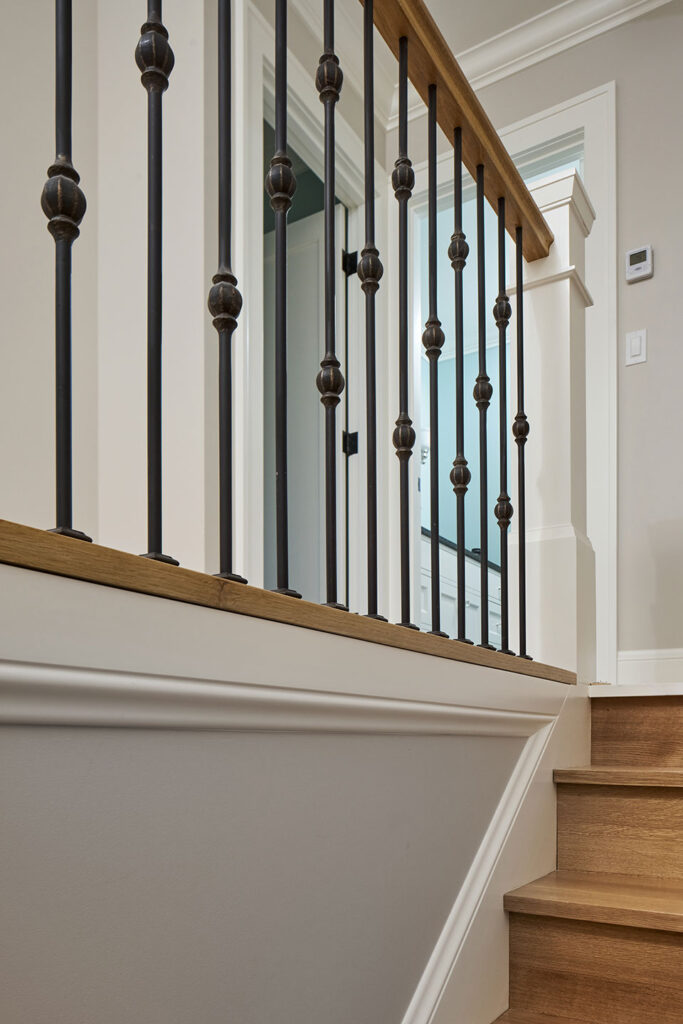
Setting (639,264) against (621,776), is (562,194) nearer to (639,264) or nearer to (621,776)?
(621,776)

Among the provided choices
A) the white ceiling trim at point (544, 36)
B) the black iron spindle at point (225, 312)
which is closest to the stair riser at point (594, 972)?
the black iron spindle at point (225, 312)

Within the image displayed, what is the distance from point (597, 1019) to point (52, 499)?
1.73m

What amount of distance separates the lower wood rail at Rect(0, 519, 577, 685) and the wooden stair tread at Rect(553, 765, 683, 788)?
1.73 ft

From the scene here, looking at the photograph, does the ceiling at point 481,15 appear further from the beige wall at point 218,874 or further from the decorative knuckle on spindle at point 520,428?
the beige wall at point 218,874

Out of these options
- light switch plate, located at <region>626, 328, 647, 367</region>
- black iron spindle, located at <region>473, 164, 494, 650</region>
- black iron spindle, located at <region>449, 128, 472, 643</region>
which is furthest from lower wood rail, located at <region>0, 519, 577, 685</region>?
light switch plate, located at <region>626, 328, 647, 367</region>

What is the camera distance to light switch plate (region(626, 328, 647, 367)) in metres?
3.00

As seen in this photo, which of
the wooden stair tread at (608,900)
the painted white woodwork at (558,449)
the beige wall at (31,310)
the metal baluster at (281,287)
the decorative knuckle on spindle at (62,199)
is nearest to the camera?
the decorative knuckle on spindle at (62,199)

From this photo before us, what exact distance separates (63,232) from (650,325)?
2.68 metres

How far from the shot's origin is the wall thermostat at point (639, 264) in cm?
302

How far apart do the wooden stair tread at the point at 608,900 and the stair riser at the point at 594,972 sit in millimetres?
19

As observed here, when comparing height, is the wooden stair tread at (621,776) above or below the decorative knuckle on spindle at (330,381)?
below

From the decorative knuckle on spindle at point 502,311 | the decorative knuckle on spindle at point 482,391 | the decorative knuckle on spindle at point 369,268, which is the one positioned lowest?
the decorative knuckle on spindle at point 482,391

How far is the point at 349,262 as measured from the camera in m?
3.57

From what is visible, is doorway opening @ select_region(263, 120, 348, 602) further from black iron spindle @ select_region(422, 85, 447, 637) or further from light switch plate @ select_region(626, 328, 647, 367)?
black iron spindle @ select_region(422, 85, 447, 637)
